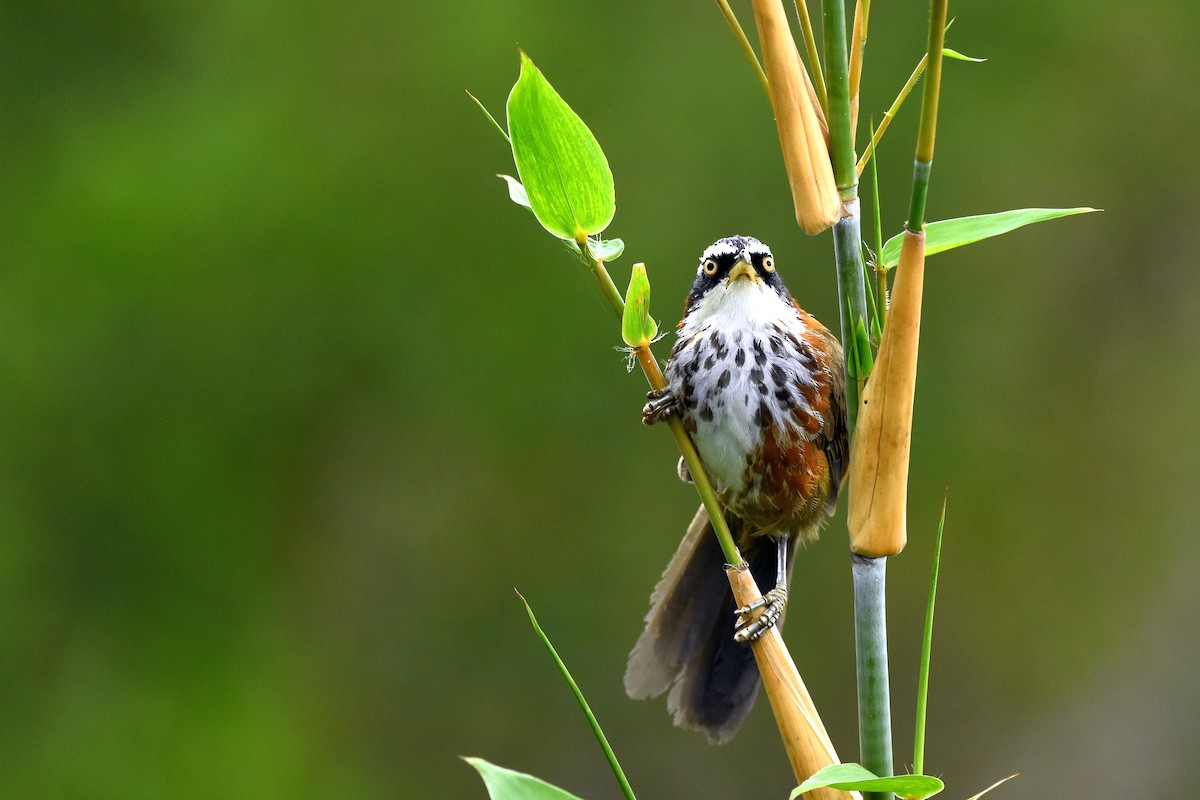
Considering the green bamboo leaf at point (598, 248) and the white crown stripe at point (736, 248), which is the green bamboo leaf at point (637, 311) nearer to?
the green bamboo leaf at point (598, 248)

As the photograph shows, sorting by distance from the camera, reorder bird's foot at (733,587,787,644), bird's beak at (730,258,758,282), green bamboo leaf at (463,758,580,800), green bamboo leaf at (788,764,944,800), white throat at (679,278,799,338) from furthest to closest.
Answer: white throat at (679,278,799,338) < bird's beak at (730,258,758,282) < bird's foot at (733,587,787,644) < green bamboo leaf at (463,758,580,800) < green bamboo leaf at (788,764,944,800)

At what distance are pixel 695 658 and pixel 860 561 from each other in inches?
39.0

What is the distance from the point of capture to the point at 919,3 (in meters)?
4.77

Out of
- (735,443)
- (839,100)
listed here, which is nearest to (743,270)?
(735,443)

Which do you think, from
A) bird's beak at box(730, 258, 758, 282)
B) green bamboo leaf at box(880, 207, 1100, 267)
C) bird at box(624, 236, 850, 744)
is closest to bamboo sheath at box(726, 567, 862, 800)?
green bamboo leaf at box(880, 207, 1100, 267)

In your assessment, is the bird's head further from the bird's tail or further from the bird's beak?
the bird's tail

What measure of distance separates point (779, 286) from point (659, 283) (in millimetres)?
2612

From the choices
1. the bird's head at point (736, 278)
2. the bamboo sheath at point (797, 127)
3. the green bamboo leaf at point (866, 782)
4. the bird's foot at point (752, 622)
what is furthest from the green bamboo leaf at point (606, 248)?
the bird's head at point (736, 278)

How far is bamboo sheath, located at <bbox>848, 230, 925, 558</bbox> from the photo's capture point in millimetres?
857

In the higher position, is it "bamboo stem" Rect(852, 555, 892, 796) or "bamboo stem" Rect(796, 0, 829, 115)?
"bamboo stem" Rect(796, 0, 829, 115)

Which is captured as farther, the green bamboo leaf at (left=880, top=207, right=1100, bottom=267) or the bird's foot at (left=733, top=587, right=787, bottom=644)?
the bird's foot at (left=733, top=587, right=787, bottom=644)

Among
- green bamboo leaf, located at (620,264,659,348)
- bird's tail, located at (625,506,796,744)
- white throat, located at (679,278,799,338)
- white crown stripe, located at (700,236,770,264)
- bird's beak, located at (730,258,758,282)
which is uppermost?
green bamboo leaf, located at (620,264,659,348)

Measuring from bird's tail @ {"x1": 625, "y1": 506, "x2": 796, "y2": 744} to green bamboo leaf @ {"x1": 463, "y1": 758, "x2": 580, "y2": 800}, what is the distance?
2.71ft

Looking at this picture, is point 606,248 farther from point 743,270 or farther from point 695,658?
point 695,658
